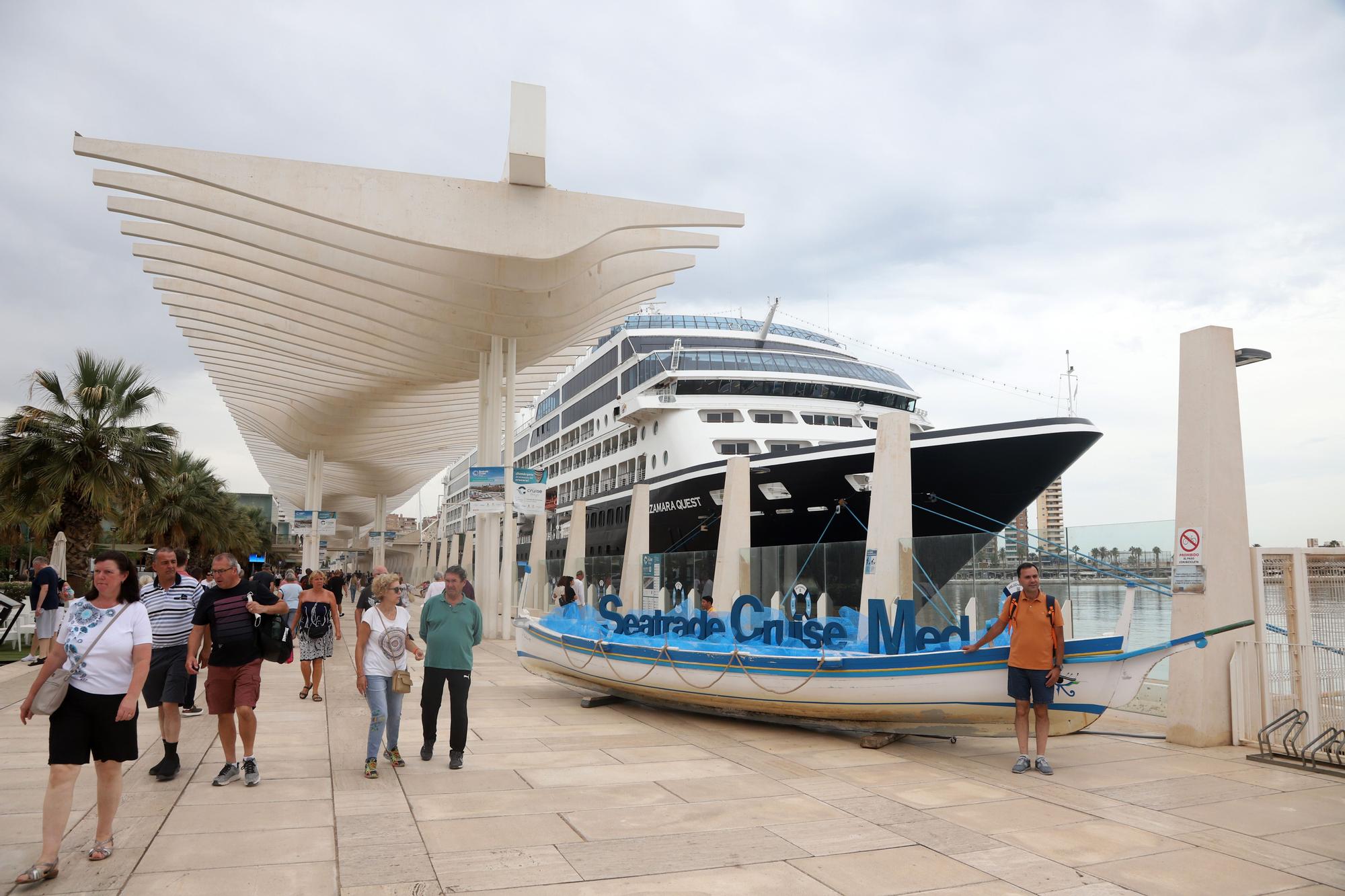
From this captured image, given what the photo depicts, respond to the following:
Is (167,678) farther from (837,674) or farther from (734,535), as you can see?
(734,535)

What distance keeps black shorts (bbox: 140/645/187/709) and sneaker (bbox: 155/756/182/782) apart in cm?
42

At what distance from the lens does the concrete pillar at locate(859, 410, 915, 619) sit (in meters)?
12.2

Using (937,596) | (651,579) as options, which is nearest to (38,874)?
(937,596)

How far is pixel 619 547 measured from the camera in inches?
1250

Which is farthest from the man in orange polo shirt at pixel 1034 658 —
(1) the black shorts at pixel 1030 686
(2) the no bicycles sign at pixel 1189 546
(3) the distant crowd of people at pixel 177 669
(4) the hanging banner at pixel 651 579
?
(4) the hanging banner at pixel 651 579

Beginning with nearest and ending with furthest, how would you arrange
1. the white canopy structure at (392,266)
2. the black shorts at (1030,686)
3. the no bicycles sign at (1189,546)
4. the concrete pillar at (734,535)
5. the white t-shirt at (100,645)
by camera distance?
1. the white t-shirt at (100,645)
2. the black shorts at (1030,686)
3. the no bicycles sign at (1189,546)
4. the white canopy structure at (392,266)
5. the concrete pillar at (734,535)

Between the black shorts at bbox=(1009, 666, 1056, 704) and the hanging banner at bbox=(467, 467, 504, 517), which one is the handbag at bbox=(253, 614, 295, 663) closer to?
the black shorts at bbox=(1009, 666, 1056, 704)

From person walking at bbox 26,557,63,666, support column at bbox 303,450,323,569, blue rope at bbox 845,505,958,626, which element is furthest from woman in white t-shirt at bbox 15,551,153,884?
support column at bbox 303,450,323,569

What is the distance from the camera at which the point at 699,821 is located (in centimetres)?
538

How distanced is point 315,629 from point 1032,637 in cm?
788

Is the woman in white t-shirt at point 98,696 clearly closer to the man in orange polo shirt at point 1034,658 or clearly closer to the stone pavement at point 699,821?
the stone pavement at point 699,821

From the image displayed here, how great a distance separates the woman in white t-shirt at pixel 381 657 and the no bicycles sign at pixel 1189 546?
658 cm

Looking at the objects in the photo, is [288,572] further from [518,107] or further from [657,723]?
[657,723]

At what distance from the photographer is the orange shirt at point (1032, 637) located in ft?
22.2
